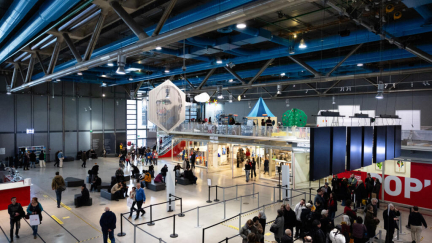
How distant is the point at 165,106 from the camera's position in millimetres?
7141

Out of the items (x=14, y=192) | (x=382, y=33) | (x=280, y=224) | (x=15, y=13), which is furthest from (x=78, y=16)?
(x=382, y=33)

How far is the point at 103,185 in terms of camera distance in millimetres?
15469

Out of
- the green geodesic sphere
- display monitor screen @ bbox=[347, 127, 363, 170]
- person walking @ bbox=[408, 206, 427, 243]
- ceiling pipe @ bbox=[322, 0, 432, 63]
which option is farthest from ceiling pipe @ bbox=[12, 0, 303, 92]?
the green geodesic sphere

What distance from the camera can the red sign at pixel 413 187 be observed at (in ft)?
41.5

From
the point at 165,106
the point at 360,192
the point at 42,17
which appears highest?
the point at 42,17

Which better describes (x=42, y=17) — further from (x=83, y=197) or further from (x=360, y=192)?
(x=360, y=192)

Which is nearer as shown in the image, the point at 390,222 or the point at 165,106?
the point at 165,106

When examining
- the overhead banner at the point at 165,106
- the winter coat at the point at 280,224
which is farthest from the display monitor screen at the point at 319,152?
the overhead banner at the point at 165,106

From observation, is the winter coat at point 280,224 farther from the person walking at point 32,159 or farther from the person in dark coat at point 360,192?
the person walking at point 32,159

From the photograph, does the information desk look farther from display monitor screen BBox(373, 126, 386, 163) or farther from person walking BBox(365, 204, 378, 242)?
display monitor screen BBox(373, 126, 386, 163)

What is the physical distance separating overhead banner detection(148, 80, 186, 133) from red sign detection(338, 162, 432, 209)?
12355 millimetres

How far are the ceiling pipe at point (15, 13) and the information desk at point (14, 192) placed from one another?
727 cm

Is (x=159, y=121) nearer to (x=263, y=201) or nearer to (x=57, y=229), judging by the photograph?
(x=57, y=229)

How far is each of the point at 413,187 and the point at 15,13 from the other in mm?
17276
